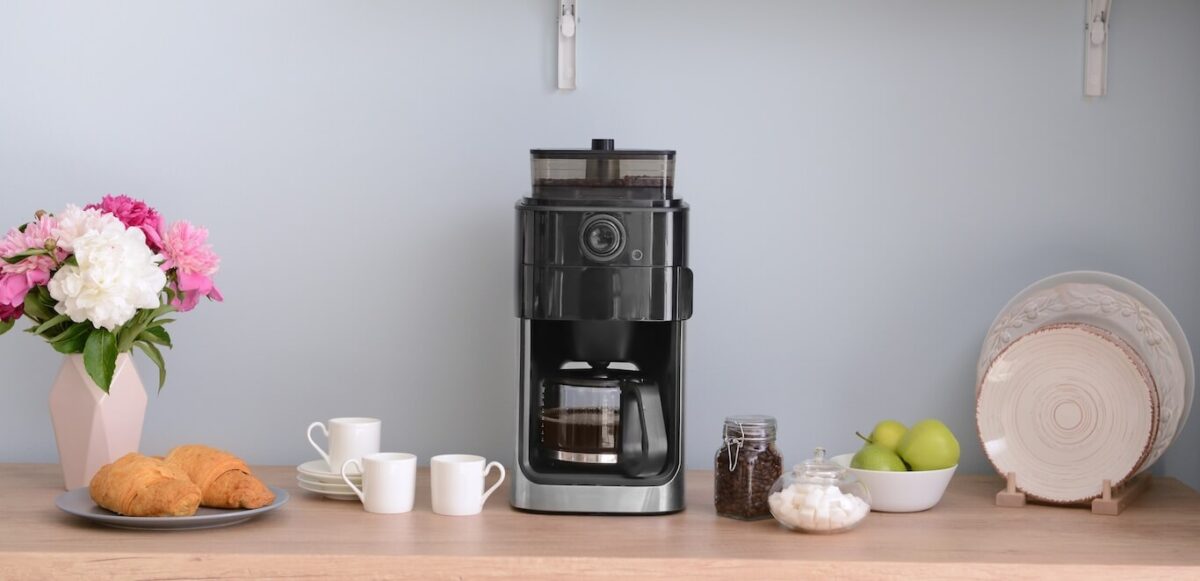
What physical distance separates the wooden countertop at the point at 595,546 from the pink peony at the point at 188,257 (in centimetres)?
30

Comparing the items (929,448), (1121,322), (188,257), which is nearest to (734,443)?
(929,448)

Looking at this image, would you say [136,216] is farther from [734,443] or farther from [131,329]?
[734,443]

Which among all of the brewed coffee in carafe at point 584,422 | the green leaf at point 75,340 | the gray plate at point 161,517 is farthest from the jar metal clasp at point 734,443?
the green leaf at point 75,340

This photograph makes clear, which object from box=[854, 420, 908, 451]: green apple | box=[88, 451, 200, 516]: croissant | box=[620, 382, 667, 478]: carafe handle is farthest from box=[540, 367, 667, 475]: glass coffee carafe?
box=[88, 451, 200, 516]: croissant

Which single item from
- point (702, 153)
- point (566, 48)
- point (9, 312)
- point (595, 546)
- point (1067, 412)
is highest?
point (566, 48)

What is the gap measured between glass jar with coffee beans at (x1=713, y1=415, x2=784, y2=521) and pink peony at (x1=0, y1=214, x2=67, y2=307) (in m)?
0.80

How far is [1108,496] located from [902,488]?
0.25 m

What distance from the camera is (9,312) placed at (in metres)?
1.41

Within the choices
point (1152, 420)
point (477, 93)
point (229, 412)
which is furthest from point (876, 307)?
point (229, 412)

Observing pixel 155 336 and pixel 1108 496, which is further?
pixel 155 336

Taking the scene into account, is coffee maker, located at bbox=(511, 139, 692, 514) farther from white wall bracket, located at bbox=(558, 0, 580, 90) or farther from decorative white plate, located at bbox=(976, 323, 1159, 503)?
decorative white plate, located at bbox=(976, 323, 1159, 503)

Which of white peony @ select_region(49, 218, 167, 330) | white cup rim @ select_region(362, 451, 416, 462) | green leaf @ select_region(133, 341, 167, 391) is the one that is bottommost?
white cup rim @ select_region(362, 451, 416, 462)

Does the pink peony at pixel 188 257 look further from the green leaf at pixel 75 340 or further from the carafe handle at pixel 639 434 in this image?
the carafe handle at pixel 639 434

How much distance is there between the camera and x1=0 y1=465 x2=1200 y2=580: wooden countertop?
115 centimetres
